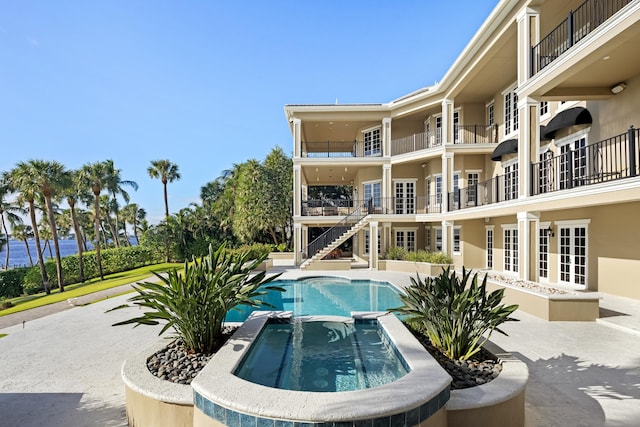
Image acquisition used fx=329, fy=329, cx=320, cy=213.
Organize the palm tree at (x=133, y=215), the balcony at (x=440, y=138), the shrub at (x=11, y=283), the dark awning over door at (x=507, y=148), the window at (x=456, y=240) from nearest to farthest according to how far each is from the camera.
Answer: the dark awning over door at (x=507, y=148) → the balcony at (x=440, y=138) → the window at (x=456, y=240) → the shrub at (x=11, y=283) → the palm tree at (x=133, y=215)

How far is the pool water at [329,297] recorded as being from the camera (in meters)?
11.0

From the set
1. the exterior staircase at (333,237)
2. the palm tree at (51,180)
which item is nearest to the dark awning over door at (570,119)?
the exterior staircase at (333,237)

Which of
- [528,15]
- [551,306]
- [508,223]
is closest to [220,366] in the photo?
[551,306]

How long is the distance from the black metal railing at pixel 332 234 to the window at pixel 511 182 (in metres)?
7.90

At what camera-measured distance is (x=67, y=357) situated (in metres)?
6.83

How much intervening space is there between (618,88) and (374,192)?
13516 mm

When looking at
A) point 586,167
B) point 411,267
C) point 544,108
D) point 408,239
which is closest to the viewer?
point 586,167

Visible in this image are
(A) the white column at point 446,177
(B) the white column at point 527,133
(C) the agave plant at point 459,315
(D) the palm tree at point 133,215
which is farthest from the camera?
(D) the palm tree at point 133,215

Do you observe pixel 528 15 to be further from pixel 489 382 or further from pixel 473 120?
pixel 489 382

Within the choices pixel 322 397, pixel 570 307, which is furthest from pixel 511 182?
pixel 322 397

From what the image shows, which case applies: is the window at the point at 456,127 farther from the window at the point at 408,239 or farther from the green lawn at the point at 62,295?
the green lawn at the point at 62,295

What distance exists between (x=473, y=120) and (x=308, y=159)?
10.2 metres

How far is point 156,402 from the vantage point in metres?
3.94

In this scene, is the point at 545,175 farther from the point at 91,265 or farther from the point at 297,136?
the point at 91,265
